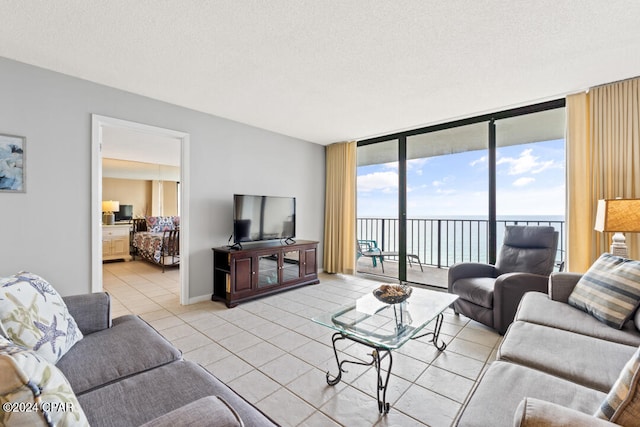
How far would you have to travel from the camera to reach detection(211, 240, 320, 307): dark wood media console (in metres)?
3.36

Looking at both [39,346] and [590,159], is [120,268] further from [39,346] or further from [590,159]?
[590,159]

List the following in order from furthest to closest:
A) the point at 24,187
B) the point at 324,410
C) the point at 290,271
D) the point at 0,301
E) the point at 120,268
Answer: the point at 120,268 < the point at 290,271 < the point at 24,187 < the point at 324,410 < the point at 0,301

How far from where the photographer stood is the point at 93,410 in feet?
3.21

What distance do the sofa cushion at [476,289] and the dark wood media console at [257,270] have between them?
2.09 meters

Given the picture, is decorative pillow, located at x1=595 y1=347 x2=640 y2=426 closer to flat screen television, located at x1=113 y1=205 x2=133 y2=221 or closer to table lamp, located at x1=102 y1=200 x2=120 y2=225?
table lamp, located at x1=102 y1=200 x2=120 y2=225

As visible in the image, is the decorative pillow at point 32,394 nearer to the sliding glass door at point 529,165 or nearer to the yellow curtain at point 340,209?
the sliding glass door at point 529,165

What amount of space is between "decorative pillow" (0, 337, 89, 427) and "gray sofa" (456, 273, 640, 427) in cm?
110

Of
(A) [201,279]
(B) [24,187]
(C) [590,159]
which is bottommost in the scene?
(A) [201,279]

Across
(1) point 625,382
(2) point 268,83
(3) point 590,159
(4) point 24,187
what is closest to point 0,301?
(4) point 24,187

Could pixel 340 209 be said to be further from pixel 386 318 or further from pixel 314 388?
pixel 314 388

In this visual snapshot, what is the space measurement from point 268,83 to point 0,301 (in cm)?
239

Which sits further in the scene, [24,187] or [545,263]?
[545,263]

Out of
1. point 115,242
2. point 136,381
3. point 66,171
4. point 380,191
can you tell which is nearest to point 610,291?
point 136,381

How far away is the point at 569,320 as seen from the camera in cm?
171
